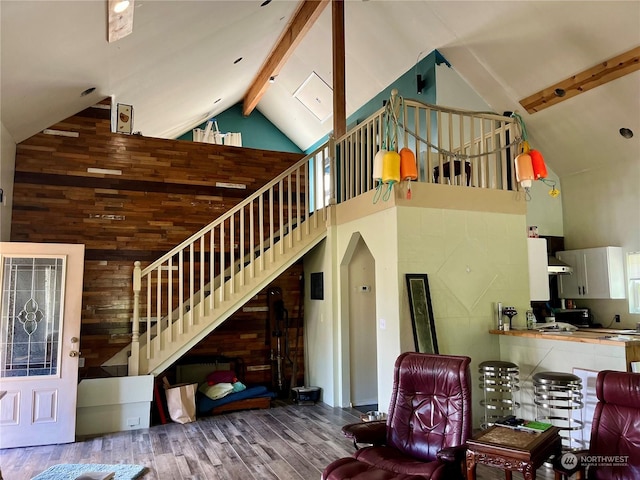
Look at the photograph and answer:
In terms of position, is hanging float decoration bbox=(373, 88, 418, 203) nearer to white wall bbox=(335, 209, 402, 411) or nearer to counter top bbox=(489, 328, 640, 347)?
white wall bbox=(335, 209, 402, 411)

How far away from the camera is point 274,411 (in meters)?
5.91

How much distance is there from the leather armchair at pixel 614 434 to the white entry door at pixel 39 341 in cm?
456

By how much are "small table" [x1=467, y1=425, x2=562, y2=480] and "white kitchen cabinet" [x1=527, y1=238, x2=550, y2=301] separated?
299 centimetres

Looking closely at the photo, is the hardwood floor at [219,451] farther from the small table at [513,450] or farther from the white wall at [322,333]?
the small table at [513,450]

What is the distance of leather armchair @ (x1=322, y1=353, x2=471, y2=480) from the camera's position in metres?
2.80

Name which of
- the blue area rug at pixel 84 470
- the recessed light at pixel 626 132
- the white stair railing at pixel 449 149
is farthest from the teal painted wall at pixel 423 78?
the blue area rug at pixel 84 470

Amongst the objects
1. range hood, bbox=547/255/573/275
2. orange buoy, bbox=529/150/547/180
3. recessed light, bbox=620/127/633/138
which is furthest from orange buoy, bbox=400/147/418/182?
recessed light, bbox=620/127/633/138

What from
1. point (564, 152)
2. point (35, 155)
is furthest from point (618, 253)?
point (35, 155)

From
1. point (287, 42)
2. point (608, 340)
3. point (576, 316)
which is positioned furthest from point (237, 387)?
point (576, 316)

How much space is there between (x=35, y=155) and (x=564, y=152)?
810 cm

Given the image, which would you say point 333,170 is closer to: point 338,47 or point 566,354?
point 338,47

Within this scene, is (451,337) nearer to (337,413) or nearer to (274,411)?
(337,413)

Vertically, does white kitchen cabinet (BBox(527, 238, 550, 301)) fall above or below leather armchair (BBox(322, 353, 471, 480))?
above

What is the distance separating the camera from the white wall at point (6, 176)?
5469mm
